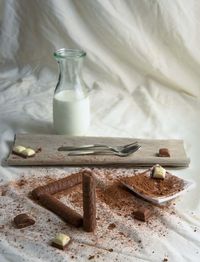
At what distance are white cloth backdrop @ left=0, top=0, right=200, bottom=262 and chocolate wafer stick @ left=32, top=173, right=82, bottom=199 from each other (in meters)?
0.28

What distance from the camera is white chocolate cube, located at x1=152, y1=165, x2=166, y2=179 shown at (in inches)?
39.8

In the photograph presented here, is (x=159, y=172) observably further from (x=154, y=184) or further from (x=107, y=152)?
(x=107, y=152)

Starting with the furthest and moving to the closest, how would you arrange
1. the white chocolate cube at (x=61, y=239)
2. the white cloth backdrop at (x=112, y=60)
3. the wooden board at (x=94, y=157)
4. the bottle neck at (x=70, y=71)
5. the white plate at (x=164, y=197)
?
the white cloth backdrop at (x=112, y=60), the bottle neck at (x=70, y=71), the wooden board at (x=94, y=157), the white plate at (x=164, y=197), the white chocolate cube at (x=61, y=239)

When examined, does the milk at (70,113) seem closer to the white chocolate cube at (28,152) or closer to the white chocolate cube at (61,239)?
the white chocolate cube at (28,152)

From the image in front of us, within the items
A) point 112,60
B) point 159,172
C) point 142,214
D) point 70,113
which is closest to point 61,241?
point 142,214

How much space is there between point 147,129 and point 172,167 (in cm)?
20

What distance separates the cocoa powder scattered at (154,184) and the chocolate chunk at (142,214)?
0.05 meters

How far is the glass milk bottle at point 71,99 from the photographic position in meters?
1.18

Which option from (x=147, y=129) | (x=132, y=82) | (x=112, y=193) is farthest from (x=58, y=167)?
(x=132, y=82)

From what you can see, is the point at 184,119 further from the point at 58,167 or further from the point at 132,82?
the point at 58,167

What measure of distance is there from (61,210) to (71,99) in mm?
356

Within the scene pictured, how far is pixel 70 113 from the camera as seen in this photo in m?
1.19

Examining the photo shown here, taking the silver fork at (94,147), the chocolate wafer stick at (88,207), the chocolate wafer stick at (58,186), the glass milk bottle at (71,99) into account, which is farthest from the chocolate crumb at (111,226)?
the glass milk bottle at (71,99)

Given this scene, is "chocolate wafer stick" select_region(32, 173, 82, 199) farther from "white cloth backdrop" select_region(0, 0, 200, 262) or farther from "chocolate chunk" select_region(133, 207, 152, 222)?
"white cloth backdrop" select_region(0, 0, 200, 262)
